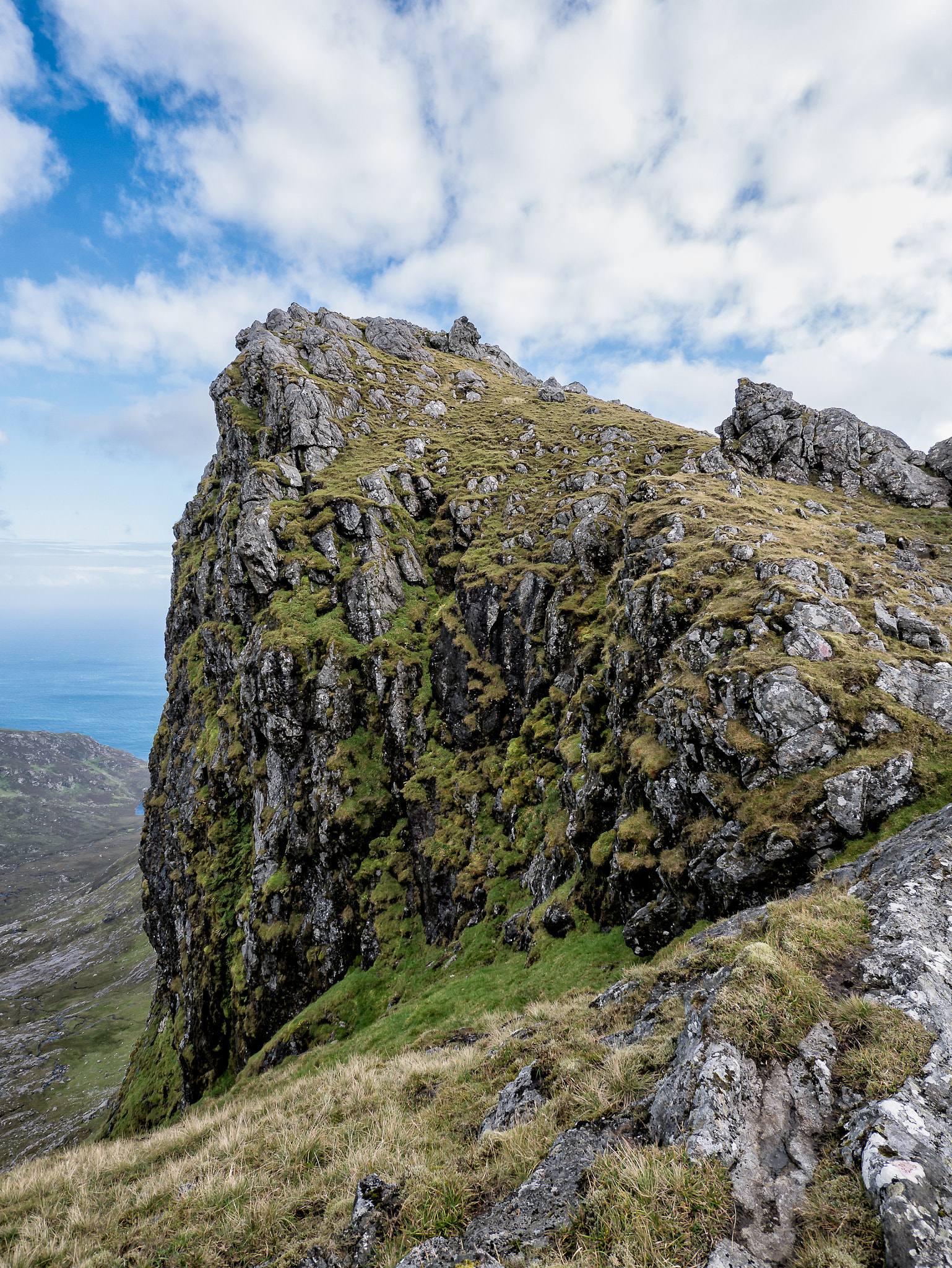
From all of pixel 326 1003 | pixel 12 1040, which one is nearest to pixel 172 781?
pixel 326 1003

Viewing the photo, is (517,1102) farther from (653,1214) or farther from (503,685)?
(503,685)

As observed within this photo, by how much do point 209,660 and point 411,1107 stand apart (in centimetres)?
5526

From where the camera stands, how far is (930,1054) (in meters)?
6.78

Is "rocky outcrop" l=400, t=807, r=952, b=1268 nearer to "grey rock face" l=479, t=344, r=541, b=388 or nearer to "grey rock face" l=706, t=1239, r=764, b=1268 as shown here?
"grey rock face" l=706, t=1239, r=764, b=1268

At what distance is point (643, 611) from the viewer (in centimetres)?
2705

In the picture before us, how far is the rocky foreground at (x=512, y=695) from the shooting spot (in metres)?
17.8

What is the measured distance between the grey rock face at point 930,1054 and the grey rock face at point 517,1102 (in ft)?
18.9

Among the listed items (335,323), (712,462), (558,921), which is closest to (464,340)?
(335,323)

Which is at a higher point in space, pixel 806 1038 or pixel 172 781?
pixel 806 1038

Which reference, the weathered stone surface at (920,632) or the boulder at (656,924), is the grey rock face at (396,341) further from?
the boulder at (656,924)

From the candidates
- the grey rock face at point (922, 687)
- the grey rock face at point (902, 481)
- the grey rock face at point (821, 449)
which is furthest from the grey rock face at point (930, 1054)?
the grey rock face at point (821, 449)

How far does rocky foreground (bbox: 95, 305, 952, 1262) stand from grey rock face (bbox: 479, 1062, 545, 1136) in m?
3.71

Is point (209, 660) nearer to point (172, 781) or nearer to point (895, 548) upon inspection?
point (172, 781)

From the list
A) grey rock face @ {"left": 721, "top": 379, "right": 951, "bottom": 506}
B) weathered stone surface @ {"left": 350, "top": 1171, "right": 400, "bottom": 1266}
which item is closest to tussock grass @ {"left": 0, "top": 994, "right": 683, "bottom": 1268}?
weathered stone surface @ {"left": 350, "top": 1171, "right": 400, "bottom": 1266}
